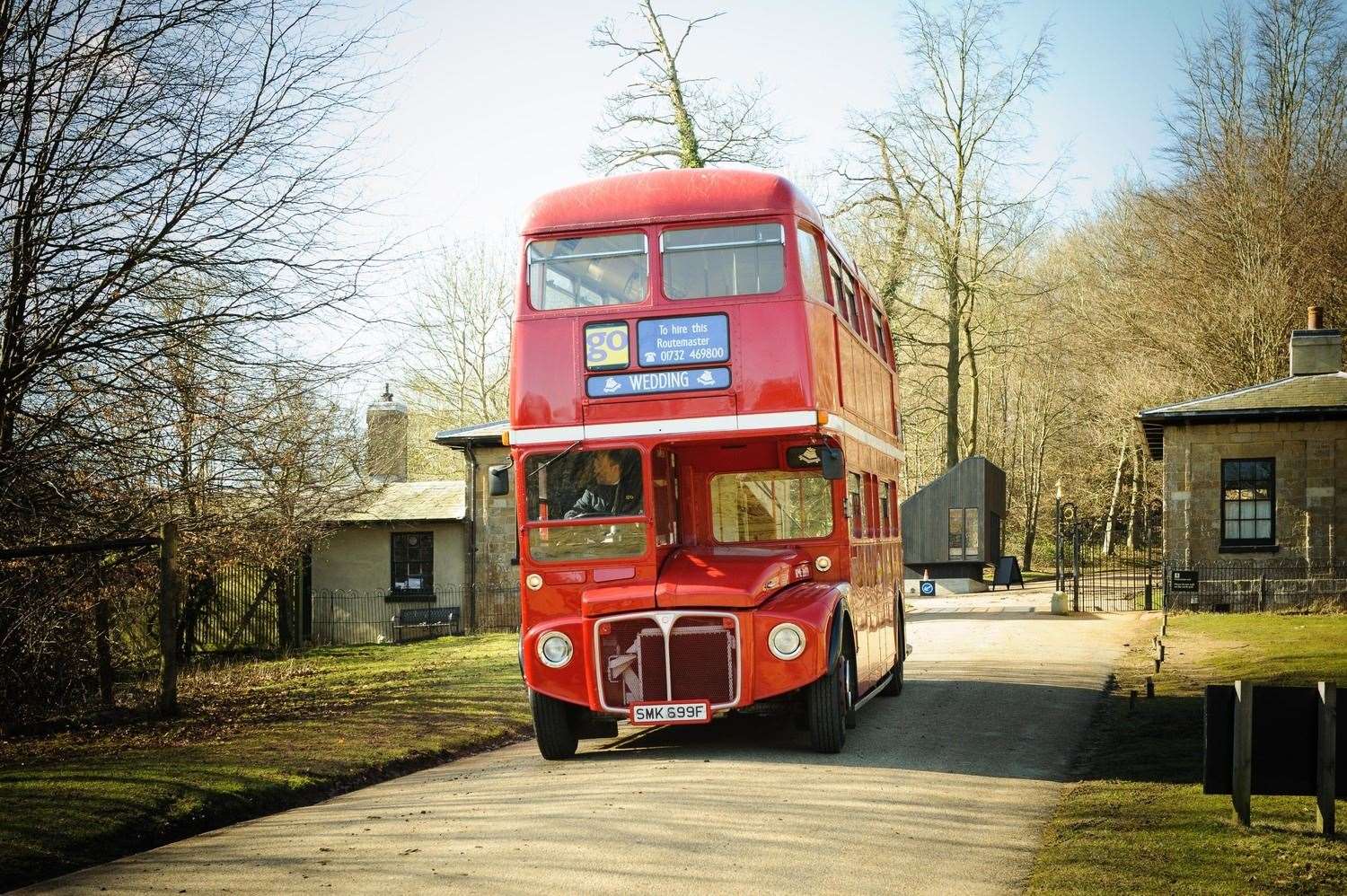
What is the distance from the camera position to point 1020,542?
2403 inches

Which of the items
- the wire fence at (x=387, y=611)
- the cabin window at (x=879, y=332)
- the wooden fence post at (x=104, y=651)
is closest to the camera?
the wooden fence post at (x=104, y=651)

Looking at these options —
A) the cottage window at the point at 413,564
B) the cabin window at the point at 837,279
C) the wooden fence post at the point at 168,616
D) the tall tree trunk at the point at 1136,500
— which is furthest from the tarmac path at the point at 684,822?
the tall tree trunk at the point at 1136,500

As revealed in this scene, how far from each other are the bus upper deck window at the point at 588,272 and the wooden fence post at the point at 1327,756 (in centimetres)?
617

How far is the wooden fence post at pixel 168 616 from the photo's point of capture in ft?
43.6

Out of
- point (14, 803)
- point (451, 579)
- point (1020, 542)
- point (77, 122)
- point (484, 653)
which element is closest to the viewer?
point (14, 803)

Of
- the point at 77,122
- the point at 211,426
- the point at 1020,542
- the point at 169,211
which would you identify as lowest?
the point at 1020,542

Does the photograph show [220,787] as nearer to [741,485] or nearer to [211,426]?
[211,426]

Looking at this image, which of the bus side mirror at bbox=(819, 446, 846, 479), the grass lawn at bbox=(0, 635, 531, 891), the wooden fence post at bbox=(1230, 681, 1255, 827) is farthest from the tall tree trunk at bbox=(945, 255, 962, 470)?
the wooden fence post at bbox=(1230, 681, 1255, 827)

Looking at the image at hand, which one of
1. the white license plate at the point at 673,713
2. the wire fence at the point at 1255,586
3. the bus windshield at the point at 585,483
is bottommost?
the wire fence at the point at 1255,586

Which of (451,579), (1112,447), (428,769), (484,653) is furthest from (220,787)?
(1112,447)

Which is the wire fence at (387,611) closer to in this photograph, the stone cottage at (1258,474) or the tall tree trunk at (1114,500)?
the stone cottage at (1258,474)

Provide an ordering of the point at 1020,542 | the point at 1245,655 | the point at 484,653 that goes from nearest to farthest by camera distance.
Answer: the point at 1245,655
the point at 484,653
the point at 1020,542

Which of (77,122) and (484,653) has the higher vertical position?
(77,122)

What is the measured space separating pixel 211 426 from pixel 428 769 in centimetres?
403
